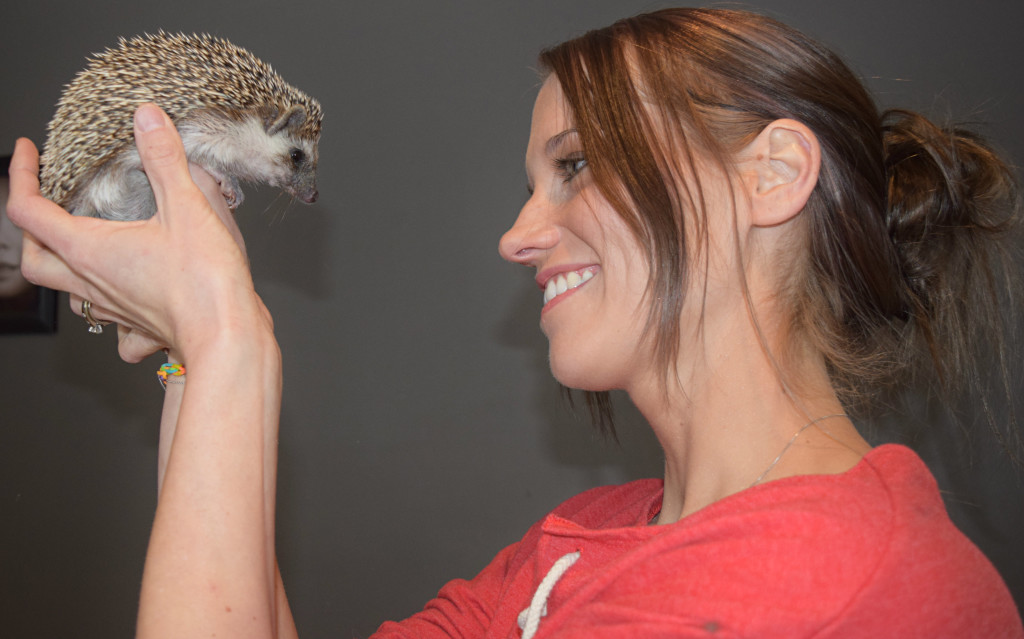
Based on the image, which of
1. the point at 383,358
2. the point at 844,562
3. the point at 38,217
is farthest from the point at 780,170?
the point at 383,358

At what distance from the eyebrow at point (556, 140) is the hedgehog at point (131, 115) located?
80cm

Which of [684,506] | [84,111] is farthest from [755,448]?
[84,111]

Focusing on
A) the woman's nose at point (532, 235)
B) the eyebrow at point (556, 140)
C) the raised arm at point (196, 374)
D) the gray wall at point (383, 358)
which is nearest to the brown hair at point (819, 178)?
the eyebrow at point (556, 140)

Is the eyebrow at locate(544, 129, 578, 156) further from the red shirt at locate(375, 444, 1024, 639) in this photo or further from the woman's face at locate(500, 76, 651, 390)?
the red shirt at locate(375, 444, 1024, 639)

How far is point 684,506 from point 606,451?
4.89 ft

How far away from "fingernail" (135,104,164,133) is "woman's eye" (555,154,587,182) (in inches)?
24.9

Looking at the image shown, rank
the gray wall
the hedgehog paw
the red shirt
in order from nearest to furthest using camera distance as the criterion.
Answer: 1. the red shirt
2. the hedgehog paw
3. the gray wall

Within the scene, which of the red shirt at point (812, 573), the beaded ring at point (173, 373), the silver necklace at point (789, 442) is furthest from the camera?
the beaded ring at point (173, 373)

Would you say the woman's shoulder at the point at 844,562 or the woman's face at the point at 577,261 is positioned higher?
the woman's face at the point at 577,261

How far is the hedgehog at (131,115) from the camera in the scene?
133 cm

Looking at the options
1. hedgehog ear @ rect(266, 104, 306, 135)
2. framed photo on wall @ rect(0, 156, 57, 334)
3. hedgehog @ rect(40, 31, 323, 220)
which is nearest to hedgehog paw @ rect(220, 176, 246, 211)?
hedgehog @ rect(40, 31, 323, 220)

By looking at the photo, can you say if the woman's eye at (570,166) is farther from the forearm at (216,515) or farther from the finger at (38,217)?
the finger at (38,217)

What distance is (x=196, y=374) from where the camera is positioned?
911 mm

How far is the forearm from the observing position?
808 mm
